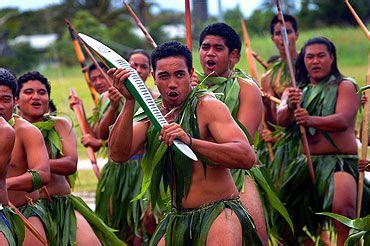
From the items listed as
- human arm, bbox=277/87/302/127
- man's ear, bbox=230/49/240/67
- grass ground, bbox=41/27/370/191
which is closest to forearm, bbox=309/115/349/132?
human arm, bbox=277/87/302/127

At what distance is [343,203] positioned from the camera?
8602mm

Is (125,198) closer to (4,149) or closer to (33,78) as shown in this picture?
(33,78)

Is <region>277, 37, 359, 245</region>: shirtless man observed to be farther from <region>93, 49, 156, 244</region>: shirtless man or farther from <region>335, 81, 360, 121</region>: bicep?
<region>93, 49, 156, 244</region>: shirtless man

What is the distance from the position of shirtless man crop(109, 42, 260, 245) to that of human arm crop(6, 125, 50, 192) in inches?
31.7

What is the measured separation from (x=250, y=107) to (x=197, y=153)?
1687 mm

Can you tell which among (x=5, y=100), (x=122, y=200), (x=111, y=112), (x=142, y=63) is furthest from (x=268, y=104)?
(x=5, y=100)

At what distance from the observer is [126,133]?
5918 mm

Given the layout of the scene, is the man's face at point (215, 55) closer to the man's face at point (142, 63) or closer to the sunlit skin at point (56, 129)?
the sunlit skin at point (56, 129)

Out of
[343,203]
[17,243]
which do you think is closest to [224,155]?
[17,243]

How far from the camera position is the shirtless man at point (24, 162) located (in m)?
6.53

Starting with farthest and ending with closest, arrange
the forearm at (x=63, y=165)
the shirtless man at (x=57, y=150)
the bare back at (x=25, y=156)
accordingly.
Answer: the shirtless man at (x=57, y=150)
the forearm at (x=63, y=165)
the bare back at (x=25, y=156)

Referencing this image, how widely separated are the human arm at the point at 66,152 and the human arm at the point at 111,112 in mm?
390

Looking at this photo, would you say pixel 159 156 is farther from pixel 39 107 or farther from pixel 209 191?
pixel 39 107

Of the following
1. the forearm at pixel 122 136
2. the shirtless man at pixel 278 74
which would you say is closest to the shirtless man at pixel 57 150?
the forearm at pixel 122 136
